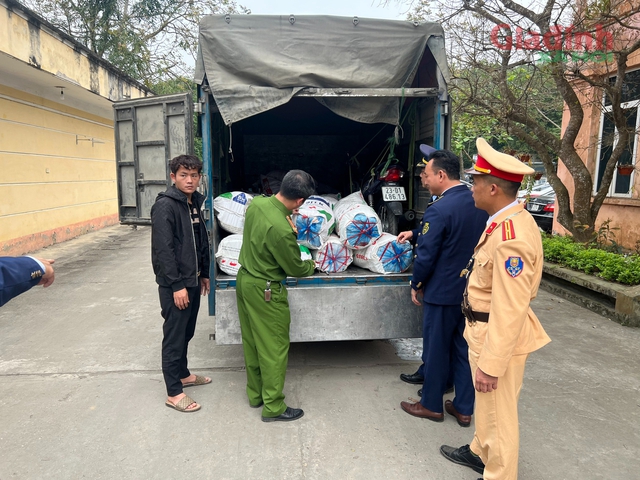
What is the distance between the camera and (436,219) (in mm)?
2850

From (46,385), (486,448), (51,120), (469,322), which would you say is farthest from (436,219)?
(51,120)

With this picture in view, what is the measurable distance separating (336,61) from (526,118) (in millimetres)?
4156

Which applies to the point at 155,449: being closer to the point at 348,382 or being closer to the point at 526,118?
the point at 348,382

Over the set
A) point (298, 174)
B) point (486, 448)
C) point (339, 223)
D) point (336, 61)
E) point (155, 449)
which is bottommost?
point (155, 449)

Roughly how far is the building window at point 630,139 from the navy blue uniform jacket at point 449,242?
492 cm

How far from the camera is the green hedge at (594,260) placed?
516 centimetres

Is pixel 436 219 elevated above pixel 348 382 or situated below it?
above

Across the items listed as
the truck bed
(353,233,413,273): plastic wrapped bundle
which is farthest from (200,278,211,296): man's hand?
(353,233,413,273): plastic wrapped bundle

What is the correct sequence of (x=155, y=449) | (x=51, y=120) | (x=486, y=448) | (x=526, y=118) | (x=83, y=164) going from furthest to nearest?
(x=83, y=164)
(x=51, y=120)
(x=526, y=118)
(x=155, y=449)
(x=486, y=448)

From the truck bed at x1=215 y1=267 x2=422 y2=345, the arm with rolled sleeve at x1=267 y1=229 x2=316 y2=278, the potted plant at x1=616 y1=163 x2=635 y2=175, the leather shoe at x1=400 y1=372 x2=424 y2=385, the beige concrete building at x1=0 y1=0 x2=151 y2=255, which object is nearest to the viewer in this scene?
the arm with rolled sleeve at x1=267 y1=229 x2=316 y2=278

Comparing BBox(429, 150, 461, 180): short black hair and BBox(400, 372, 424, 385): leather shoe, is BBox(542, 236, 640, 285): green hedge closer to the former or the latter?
BBox(400, 372, 424, 385): leather shoe

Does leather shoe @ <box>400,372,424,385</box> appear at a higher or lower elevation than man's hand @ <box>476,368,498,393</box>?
lower

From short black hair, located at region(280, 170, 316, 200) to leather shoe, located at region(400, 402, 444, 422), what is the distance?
1518 mm

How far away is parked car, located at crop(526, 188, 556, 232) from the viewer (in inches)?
425
